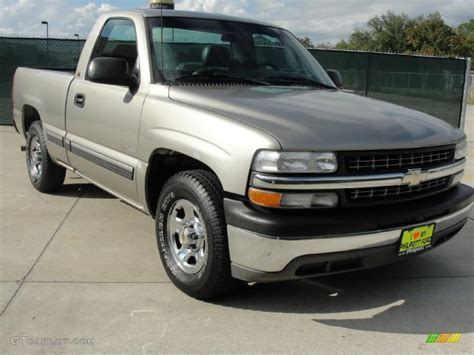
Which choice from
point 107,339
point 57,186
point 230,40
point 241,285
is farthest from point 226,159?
point 57,186

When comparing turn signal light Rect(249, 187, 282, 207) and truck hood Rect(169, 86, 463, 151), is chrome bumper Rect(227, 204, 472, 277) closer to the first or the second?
turn signal light Rect(249, 187, 282, 207)

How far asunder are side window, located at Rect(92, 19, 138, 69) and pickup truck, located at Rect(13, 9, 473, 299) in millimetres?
11

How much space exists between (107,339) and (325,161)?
160 centimetres

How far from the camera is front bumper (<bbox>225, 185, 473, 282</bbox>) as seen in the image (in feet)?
9.98

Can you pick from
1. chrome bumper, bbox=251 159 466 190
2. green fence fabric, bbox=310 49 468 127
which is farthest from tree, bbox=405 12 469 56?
chrome bumper, bbox=251 159 466 190

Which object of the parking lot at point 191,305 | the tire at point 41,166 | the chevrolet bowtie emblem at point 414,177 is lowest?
the parking lot at point 191,305

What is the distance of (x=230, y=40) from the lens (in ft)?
15.0

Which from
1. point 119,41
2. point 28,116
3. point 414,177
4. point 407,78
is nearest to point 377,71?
point 407,78

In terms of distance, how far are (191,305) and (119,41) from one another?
2566mm

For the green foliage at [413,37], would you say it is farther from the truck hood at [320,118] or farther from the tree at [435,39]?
the truck hood at [320,118]

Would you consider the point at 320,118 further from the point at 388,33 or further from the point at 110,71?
the point at 388,33

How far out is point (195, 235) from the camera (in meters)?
3.64

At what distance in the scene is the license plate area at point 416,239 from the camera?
3390 millimetres

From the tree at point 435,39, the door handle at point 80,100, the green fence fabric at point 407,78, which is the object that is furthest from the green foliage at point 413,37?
the door handle at point 80,100
